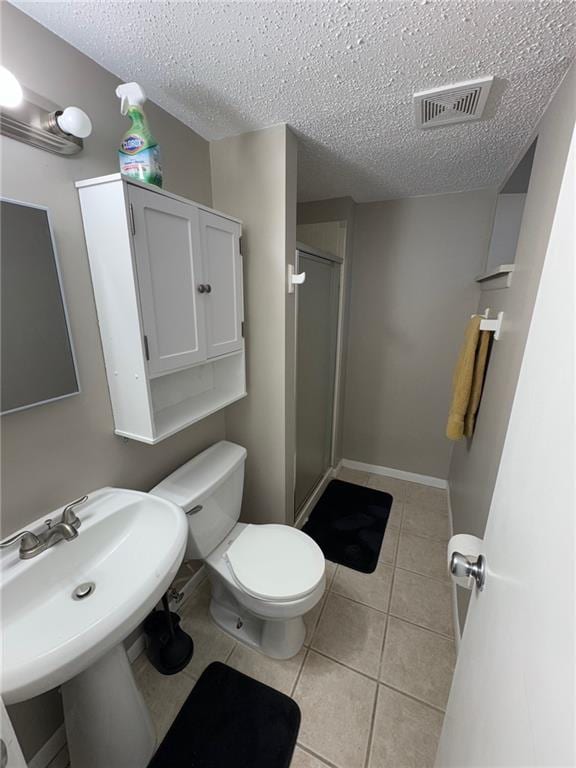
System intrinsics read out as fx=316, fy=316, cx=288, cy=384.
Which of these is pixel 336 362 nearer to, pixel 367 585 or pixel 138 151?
pixel 367 585

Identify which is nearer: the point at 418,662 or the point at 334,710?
the point at 334,710

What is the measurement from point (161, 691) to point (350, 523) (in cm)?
133

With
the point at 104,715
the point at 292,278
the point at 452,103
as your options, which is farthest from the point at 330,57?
the point at 104,715

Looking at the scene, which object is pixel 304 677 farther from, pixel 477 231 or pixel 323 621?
pixel 477 231

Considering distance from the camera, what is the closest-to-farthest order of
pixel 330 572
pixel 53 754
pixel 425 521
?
pixel 53 754 < pixel 330 572 < pixel 425 521

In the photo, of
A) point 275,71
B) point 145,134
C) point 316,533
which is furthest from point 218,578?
point 275,71

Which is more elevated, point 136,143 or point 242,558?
point 136,143

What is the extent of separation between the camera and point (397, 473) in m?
2.67

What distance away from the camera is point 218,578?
1.39 m

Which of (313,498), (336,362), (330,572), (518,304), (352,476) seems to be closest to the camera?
(518,304)

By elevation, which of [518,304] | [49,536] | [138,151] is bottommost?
[49,536]

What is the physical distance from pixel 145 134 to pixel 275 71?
447mm

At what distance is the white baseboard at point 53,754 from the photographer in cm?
102

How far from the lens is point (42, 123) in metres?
0.83
